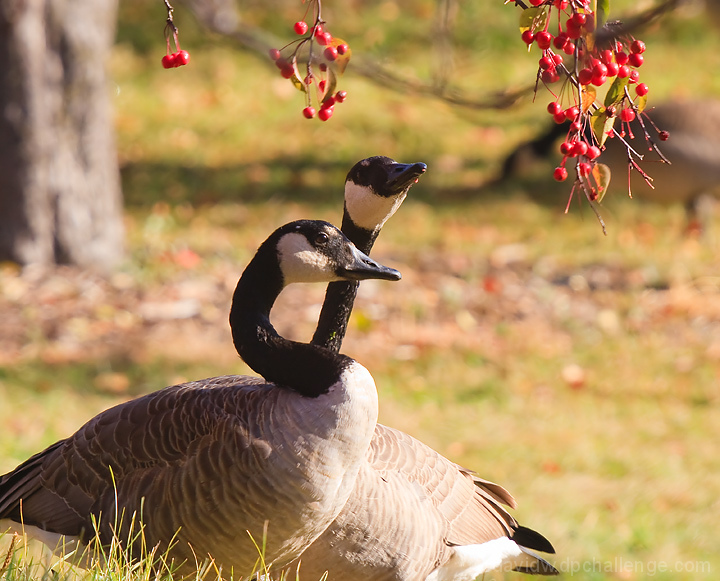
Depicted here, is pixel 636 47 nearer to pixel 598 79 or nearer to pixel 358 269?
pixel 598 79

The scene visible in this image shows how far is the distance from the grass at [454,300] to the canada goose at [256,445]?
49 centimetres

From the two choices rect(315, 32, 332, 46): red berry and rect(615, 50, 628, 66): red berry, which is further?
rect(315, 32, 332, 46): red berry

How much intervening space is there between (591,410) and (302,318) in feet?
7.49

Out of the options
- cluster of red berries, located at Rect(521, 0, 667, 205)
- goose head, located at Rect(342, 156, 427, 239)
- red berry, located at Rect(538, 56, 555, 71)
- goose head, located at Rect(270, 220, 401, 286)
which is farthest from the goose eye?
red berry, located at Rect(538, 56, 555, 71)

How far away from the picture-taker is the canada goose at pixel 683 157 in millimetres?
8531

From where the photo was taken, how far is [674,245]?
28.3 feet

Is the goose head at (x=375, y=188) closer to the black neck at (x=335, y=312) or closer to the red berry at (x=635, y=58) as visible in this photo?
the black neck at (x=335, y=312)

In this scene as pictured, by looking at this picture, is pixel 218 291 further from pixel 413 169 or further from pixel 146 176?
pixel 413 169

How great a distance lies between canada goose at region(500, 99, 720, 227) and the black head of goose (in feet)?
19.0

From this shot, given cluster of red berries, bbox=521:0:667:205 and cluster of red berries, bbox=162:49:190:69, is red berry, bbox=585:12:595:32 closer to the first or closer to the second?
cluster of red berries, bbox=521:0:667:205

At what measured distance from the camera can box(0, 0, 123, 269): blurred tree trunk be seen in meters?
6.71

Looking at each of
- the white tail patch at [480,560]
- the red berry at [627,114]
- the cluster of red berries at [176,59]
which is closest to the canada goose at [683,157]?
the white tail patch at [480,560]

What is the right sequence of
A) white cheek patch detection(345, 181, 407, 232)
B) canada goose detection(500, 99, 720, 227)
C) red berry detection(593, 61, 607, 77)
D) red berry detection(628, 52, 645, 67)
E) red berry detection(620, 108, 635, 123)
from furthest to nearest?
1. canada goose detection(500, 99, 720, 227)
2. white cheek patch detection(345, 181, 407, 232)
3. red berry detection(620, 108, 635, 123)
4. red berry detection(628, 52, 645, 67)
5. red berry detection(593, 61, 607, 77)

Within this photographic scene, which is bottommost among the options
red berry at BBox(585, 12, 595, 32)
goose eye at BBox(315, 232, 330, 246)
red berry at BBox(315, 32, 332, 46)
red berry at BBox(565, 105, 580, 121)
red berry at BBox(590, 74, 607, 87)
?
goose eye at BBox(315, 232, 330, 246)
